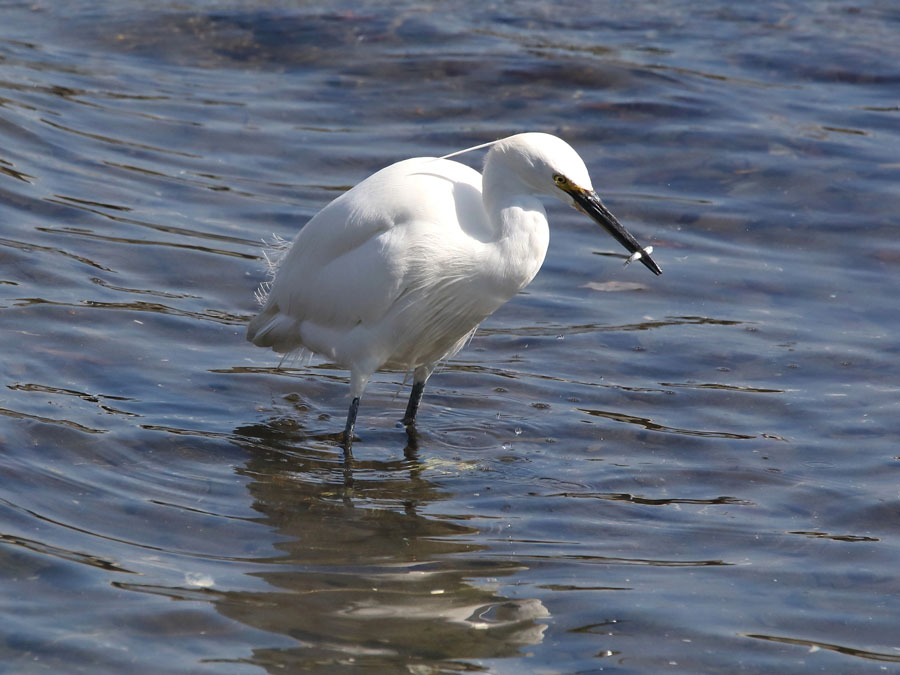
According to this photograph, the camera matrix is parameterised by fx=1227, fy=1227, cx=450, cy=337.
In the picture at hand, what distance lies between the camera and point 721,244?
356 inches

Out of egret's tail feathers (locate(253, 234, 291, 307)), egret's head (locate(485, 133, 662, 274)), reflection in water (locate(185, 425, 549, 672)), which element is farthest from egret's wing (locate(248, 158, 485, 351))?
reflection in water (locate(185, 425, 549, 672))

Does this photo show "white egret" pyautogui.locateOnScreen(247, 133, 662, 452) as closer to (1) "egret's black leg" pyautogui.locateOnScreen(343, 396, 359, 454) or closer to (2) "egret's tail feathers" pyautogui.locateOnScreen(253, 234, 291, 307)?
(1) "egret's black leg" pyautogui.locateOnScreen(343, 396, 359, 454)

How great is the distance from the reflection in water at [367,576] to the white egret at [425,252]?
49cm

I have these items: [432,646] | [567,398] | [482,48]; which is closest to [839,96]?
[482,48]

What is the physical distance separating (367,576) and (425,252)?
5.24 ft

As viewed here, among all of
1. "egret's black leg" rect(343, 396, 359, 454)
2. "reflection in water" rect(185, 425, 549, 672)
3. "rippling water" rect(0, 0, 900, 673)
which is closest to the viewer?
"reflection in water" rect(185, 425, 549, 672)

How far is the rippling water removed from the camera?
4.41 m

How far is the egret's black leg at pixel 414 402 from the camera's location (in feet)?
21.3

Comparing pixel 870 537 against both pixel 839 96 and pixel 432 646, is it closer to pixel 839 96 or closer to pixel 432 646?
pixel 432 646

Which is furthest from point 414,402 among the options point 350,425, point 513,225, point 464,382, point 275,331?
point 513,225

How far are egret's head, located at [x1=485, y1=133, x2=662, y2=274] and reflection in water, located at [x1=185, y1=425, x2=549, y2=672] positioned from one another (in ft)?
4.77

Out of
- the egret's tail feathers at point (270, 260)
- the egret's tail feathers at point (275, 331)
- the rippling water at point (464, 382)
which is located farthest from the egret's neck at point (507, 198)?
the egret's tail feathers at point (270, 260)

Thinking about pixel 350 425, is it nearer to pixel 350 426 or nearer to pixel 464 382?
pixel 350 426

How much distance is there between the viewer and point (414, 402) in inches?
256
